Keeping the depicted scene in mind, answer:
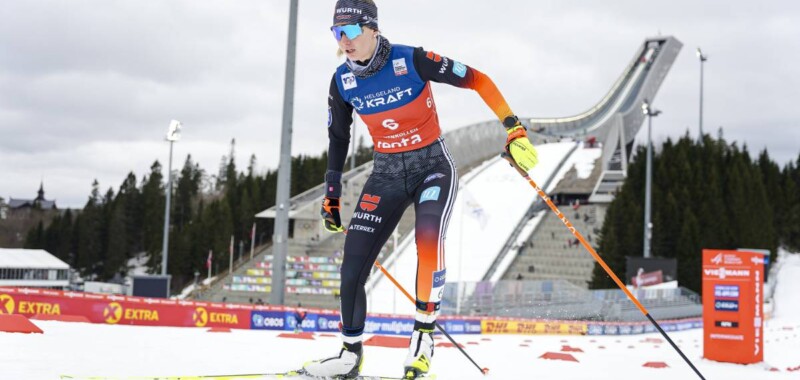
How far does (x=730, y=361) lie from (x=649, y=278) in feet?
58.3

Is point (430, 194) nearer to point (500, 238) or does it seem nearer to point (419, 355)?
point (419, 355)

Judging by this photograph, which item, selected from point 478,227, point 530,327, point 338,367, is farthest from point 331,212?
point 478,227

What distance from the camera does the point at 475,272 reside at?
125 feet

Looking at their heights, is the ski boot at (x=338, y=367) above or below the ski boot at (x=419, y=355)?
below

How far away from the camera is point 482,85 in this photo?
4402mm

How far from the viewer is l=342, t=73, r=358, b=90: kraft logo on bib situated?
14.2 feet

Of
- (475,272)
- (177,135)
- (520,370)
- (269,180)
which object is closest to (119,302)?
(520,370)

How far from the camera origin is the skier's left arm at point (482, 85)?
420 centimetres

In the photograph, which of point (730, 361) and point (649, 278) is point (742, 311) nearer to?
point (730, 361)

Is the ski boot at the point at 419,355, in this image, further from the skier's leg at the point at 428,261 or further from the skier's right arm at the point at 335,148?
the skier's right arm at the point at 335,148

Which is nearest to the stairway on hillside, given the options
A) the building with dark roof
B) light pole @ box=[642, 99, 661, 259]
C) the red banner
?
light pole @ box=[642, 99, 661, 259]

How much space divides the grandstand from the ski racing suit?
54.3ft

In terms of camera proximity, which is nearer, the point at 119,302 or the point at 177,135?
the point at 119,302

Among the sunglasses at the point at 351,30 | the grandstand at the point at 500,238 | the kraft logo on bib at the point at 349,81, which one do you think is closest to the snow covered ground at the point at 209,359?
the kraft logo on bib at the point at 349,81
